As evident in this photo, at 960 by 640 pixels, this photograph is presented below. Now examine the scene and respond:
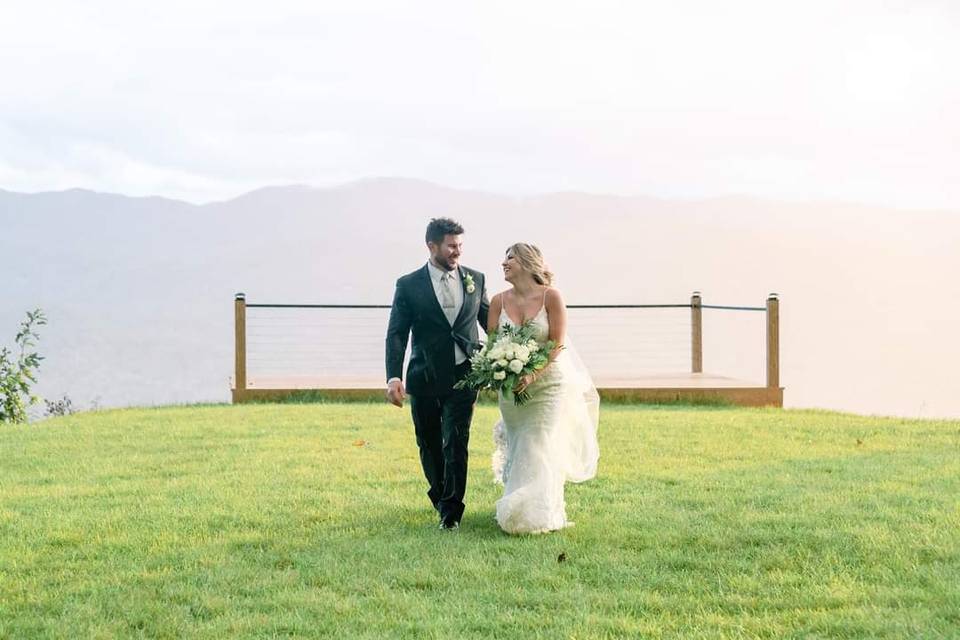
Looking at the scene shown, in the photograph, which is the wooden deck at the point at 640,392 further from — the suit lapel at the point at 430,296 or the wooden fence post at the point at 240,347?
the suit lapel at the point at 430,296

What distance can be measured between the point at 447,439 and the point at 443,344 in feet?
2.07

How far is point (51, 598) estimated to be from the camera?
6074mm

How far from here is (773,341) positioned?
17.4 metres

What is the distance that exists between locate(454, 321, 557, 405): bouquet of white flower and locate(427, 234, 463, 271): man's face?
1.78ft

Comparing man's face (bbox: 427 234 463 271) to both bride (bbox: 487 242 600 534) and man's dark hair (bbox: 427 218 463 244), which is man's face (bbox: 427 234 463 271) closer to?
man's dark hair (bbox: 427 218 463 244)

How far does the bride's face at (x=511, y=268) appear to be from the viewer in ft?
23.5

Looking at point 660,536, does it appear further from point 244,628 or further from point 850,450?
point 850,450

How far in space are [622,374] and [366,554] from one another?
12592mm

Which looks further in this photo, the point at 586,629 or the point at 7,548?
the point at 7,548

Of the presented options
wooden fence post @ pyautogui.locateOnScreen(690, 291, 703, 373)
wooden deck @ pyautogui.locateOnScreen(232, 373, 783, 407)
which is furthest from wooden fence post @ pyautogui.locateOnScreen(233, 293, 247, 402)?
wooden fence post @ pyautogui.locateOnScreen(690, 291, 703, 373)

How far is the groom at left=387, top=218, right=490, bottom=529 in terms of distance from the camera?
725 centimetres

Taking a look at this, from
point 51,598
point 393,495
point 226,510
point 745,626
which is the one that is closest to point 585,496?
point 393,495

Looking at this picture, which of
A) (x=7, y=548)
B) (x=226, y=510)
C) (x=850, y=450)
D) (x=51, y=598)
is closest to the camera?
(x=51, y=598)

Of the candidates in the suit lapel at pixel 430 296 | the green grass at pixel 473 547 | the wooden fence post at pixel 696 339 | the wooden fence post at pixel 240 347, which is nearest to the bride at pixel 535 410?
the green grass at pixel 473 547
